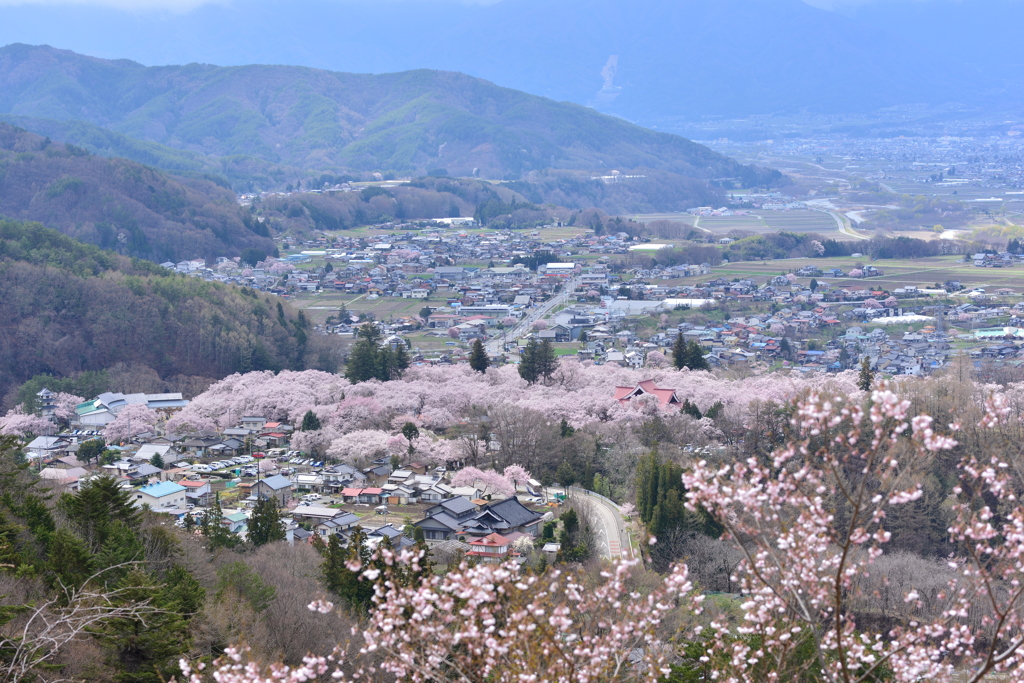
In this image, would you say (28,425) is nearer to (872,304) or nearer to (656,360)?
(656,360)

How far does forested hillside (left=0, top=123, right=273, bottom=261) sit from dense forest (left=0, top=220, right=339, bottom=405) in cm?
1984

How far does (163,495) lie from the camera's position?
19125mm

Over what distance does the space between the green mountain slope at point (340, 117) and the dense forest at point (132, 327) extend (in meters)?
62.7

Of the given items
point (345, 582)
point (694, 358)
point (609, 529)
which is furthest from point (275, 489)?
point (694, 358)

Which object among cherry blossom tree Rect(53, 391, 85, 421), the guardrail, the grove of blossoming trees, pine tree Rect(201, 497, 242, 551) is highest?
the grove of blossoming trees

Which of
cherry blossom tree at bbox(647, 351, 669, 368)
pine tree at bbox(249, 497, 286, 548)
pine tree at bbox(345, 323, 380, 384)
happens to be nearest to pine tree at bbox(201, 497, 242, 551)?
pine tree at bbox(249, 497, 286, 548)

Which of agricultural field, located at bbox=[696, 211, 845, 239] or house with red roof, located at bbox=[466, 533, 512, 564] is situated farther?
agricultural field, located at bbox=[696, 211, 845, 239]

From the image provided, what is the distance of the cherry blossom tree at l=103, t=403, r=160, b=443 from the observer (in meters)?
25.2

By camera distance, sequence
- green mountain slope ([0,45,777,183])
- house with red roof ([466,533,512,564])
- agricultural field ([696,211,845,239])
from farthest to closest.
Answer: green mountain slope ([0,45,777,183]) → agricultural field ([696,211,845,239]) → house with red roof ([466,533,512,564])

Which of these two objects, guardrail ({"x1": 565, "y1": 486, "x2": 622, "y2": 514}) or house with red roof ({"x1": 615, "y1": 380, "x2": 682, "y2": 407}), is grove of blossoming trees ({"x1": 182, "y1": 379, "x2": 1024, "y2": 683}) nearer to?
guardrail ({"x1": 565, "y1": 486, "x2": 622, "y2": 514})

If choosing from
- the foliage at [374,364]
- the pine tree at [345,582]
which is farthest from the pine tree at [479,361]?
the pine tree at [345,582]

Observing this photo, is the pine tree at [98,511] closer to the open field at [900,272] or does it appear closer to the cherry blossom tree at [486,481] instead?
the cherry blossom tree at [486,481]

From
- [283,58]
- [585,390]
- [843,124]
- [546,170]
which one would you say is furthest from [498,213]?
[283,58]

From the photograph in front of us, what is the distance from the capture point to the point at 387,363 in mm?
28594
